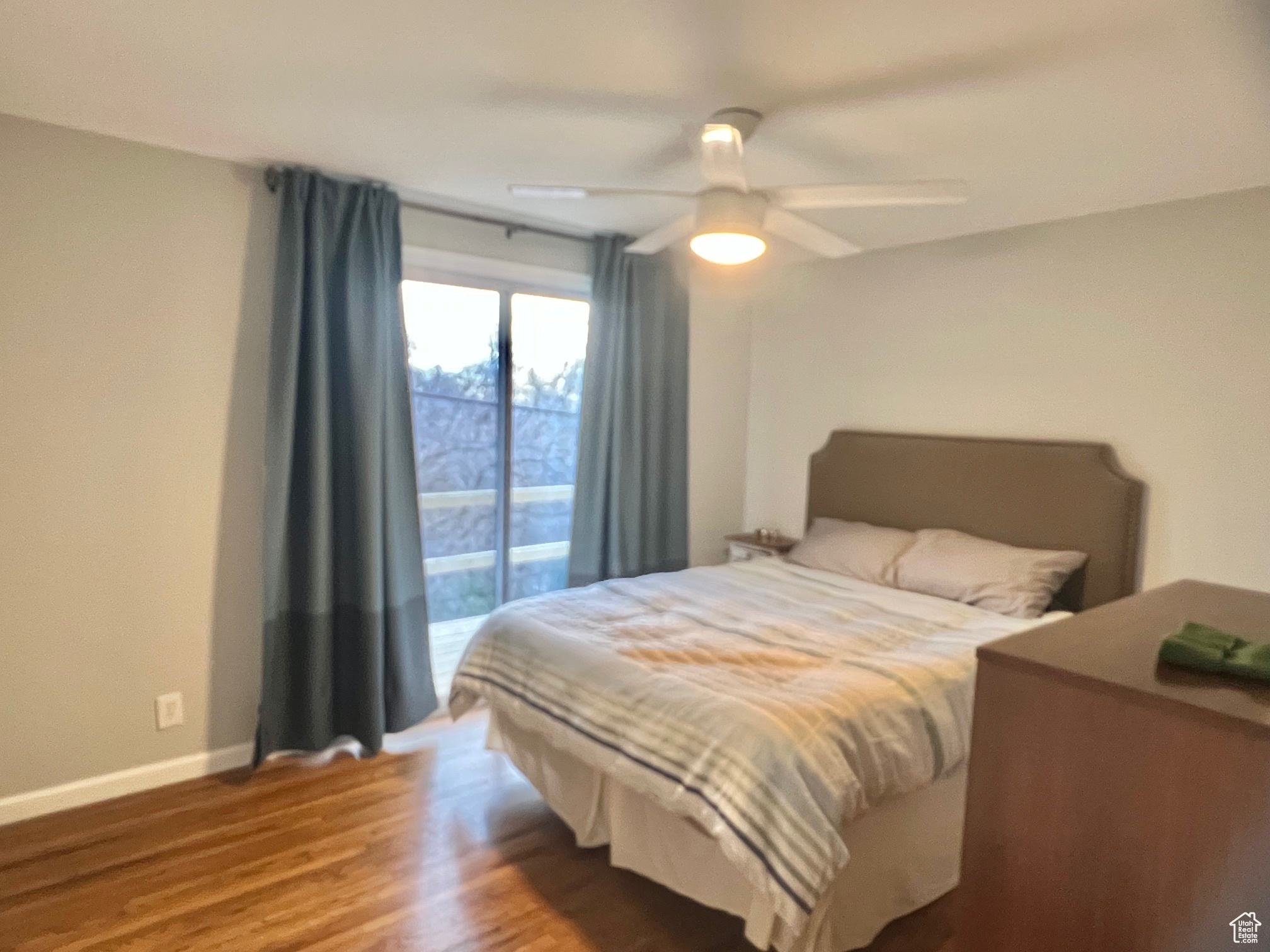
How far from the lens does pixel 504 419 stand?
12.4 feet

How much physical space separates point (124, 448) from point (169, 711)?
0.98 meters

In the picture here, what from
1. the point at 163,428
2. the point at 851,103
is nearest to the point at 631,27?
the point at 851,103

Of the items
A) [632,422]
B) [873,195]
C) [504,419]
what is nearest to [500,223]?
[504,419]

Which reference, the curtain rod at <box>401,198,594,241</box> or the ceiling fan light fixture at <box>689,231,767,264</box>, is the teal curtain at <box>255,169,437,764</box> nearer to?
the curtain rod at <box>401,198,594,241</box>

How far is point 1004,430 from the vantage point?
347cm

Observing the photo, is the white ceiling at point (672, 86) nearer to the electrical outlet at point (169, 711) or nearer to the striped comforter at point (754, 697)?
the striped comforter at point (754, 697)

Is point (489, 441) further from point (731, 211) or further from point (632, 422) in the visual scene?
point (731, 211)

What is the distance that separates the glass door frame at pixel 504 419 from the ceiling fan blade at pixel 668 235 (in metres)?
0.97

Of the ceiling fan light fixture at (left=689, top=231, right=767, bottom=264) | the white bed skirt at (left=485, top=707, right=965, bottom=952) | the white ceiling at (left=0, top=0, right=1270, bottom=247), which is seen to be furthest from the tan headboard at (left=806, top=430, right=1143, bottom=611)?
the ceiling fan light fixture at (left=689, top=231, right=767, bottom=264)

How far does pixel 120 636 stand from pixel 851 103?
298 cm

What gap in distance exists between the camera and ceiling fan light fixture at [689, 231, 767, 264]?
2.26 m

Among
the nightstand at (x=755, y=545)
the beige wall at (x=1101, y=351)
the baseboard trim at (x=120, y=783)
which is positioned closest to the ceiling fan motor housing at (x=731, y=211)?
the beige wall at (x=1101, y=351)

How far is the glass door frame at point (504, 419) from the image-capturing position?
12.3 ft

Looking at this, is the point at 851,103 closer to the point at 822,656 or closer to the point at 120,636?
the point at 822,656
